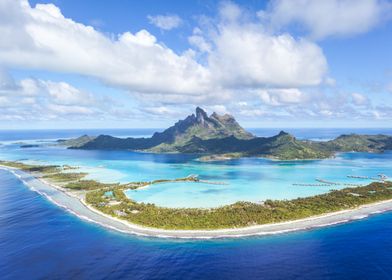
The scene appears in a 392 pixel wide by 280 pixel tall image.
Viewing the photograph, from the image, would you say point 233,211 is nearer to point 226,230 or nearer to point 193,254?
point 226,230

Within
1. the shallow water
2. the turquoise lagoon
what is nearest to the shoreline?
the shallow water

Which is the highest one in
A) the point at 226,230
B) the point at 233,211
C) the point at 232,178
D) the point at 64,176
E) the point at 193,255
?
the point at 232,178

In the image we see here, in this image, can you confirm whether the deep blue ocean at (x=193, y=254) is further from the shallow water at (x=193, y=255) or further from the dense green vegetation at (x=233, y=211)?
the dense green vegetation at (x=233, y=211)

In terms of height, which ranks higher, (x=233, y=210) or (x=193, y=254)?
(x=233, y=210)

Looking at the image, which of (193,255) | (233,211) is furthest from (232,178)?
(193,255)

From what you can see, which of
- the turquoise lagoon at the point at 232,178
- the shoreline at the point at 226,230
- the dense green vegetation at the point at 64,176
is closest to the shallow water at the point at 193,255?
the shoreline at the point at 226,230
